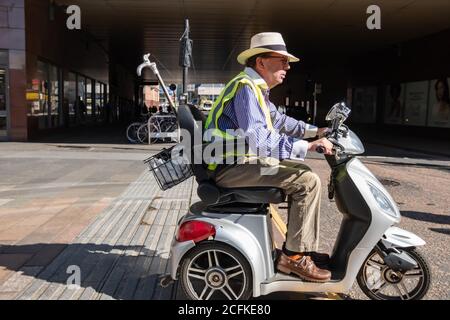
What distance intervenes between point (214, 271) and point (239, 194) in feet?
1.70

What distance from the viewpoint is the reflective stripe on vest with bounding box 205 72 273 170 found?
3.05 metres

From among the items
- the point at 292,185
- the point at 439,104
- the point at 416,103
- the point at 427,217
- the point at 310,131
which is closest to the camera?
the point at 292,185

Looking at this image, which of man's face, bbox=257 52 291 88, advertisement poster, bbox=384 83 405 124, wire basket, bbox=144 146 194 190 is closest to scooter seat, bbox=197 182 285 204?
wire basket, bbox=144 146 194 190

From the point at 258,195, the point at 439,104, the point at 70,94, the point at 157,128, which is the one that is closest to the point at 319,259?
the point at 258,195

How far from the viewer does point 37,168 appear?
947 cm

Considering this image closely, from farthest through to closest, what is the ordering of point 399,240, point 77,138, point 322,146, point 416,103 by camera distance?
point 416,103, point 77,138, point 399,240, point 322,146

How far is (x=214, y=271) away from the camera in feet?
10.2

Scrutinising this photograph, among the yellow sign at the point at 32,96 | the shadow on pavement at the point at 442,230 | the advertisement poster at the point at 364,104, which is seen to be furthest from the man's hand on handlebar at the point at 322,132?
the advertisement poster at the point at 364,104

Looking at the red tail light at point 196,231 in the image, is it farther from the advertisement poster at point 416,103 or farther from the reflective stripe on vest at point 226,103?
the advertisement poster at point 416,103

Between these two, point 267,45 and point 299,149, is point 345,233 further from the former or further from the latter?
point 267,45

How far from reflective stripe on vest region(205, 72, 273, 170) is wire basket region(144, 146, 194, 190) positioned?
27 cm

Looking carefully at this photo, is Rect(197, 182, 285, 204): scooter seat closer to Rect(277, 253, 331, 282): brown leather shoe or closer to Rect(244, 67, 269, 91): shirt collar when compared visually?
Rect(277, 253, 331, 282): brown leather shoe

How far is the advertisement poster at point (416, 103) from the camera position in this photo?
22766 millimetres

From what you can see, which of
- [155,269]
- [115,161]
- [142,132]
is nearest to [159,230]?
[155,269]
